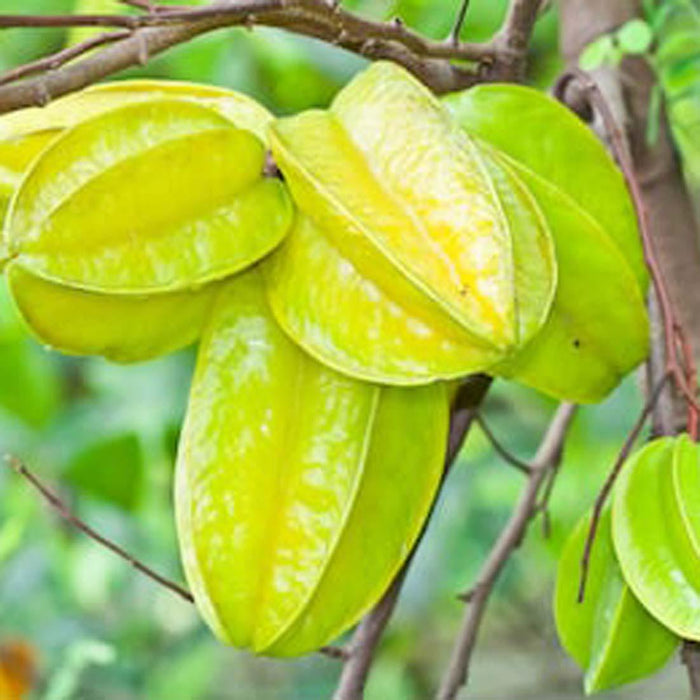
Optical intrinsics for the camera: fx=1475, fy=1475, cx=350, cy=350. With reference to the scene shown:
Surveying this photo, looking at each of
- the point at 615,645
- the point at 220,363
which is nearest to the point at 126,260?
the point at 220,363

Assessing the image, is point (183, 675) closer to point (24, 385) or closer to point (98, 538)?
point (24, 385)

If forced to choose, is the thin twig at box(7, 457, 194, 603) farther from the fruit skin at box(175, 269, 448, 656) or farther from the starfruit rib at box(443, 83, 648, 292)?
the starfruit rib at box(443, 83, 648, 292)

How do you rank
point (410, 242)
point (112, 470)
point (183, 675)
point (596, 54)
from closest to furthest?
point (410, 242)
point (596, 54)
point (112, 470)
point (183, 675)

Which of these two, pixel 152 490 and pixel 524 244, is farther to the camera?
pixel 152 490

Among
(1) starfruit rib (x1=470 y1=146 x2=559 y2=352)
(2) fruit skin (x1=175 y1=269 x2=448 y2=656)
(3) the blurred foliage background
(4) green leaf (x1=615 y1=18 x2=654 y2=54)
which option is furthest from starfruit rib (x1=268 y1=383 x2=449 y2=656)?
(3) the blurred foliage background

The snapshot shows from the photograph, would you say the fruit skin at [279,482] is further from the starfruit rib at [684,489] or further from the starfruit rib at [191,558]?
the starfruit rib at [684,489]

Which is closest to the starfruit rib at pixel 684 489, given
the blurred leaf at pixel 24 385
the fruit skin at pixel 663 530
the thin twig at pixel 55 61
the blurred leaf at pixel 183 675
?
the fruit skin at pixel 663 530

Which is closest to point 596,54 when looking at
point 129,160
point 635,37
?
point 635,37
